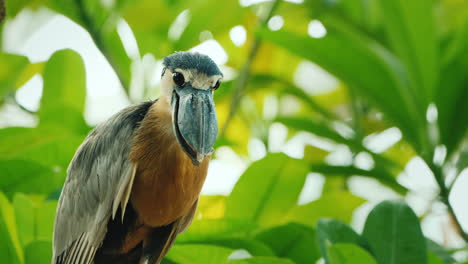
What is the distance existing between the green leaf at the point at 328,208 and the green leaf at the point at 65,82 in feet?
2.18

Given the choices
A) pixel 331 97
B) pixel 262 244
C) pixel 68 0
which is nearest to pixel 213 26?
pixel 68 0

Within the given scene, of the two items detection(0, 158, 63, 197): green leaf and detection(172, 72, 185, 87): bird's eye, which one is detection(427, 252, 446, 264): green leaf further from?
detection(0, 158, 63, 197): green leaf

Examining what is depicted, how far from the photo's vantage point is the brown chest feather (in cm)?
136

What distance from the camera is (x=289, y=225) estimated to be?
1.39m

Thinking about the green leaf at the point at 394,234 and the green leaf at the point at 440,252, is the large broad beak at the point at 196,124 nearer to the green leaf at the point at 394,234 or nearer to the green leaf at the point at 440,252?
the green leaf at the point at 394,234

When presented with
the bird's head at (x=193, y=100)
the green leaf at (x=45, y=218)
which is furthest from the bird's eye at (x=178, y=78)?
the green leaf at (x=45, y=218)

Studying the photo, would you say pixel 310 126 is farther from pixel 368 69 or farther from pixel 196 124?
pixel 196 124

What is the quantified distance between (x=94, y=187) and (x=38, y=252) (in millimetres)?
242

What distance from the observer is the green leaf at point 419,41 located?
5.96 feet

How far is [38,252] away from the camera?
1308mm

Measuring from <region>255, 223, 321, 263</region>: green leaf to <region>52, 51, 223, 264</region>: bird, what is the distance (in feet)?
0.61

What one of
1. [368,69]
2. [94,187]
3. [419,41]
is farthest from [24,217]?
[419,41]

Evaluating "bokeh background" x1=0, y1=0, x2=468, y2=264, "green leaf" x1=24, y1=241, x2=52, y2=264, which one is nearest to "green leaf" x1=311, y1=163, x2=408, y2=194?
"bokeh background" x1=0, y1=0, x2=468, y2=264

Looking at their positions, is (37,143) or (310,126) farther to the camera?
(310,126)
